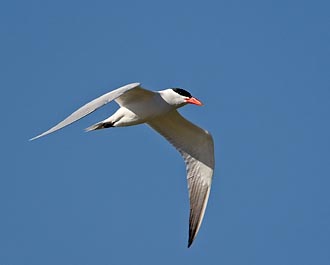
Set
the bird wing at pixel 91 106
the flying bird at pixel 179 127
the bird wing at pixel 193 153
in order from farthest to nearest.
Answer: the bird wing at pixel 193 153
the flying bird at pixel 179 127
the bird wing at pixel 91 106

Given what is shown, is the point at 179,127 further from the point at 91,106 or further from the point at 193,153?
the point at 91,106

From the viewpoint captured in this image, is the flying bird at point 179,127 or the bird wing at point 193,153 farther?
the bird wing at point 193,153

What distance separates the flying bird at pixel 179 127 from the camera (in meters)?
16.1

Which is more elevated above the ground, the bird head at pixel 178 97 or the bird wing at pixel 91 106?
the bird head at pixel 178 97

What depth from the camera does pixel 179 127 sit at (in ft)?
57.9

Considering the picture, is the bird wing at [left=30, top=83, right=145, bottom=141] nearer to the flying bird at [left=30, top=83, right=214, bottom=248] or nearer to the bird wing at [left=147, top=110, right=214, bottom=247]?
the flying bird at [left=30, top=83, right=214, bottom=248]

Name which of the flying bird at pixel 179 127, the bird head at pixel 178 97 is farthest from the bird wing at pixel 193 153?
the bird head at pixel 178 97

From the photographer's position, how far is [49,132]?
12.2m

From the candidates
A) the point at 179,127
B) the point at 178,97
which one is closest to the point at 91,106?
the point at 178,97

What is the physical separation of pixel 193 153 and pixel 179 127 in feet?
1.86

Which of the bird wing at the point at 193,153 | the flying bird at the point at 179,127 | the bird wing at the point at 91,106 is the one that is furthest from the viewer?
the bird wing at the point at 193,153

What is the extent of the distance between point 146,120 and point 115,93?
7.66ft

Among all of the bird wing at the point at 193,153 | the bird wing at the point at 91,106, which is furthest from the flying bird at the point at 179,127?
A: the bird wing at the point at 91,106

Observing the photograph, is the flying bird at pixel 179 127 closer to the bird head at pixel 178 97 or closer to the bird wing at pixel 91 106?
the bird head at pixel 178 97
